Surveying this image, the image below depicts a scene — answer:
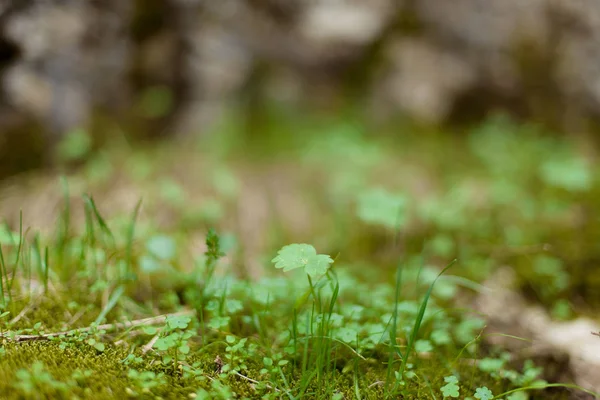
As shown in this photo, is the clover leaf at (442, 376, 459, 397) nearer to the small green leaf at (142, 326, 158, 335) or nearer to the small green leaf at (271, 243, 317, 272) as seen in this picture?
the small green leaf at (271, 243, 317, 272)

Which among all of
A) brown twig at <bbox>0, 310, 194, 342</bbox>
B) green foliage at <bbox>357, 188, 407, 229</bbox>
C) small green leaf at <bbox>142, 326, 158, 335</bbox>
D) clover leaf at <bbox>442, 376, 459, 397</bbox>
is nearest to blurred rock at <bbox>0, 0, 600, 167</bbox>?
green foliage at <bbox>357, 188, 407, 229</bbox>

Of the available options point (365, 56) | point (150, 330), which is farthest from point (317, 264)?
point (365, 56)

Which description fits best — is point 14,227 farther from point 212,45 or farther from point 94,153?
point 212,45

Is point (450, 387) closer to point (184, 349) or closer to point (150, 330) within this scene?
point (184, 349)

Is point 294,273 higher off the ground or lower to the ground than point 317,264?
lower

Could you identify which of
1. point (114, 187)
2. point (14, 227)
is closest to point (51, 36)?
point (114, 187)

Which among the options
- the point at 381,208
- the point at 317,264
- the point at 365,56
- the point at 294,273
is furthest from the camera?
the point at 365,56

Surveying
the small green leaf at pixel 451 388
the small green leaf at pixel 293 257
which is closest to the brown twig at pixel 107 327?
the small green leaf at pixel 293 257
